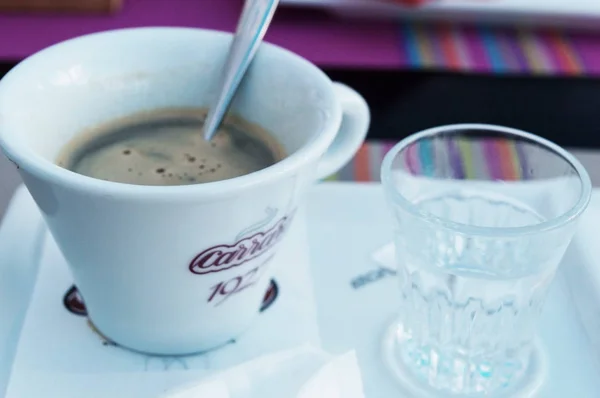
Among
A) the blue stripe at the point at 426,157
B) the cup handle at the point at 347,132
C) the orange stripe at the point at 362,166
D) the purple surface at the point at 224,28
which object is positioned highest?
the cup handle at the point at 347,132

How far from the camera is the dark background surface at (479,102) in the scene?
785mm

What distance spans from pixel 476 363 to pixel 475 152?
162mm

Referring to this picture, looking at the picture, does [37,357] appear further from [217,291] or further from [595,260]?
[595,260]

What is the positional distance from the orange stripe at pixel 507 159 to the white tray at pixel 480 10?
32 cm

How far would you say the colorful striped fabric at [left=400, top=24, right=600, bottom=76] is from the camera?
83cm

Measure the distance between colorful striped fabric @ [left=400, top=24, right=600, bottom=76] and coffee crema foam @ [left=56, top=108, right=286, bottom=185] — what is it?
0.35 meters

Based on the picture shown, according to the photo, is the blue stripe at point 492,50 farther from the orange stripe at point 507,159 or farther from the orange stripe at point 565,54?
the orange stripe at point 507,159

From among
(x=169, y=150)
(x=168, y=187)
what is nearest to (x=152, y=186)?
(x=168, y=187)

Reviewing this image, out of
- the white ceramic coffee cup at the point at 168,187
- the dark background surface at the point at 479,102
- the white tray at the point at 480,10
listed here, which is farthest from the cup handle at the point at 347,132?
the white tray at the point at 480,10

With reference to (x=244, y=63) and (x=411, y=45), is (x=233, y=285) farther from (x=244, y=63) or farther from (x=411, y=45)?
(x=411, y=45)

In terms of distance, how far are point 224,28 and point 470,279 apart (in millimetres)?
487

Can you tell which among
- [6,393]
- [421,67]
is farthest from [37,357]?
[421,67]

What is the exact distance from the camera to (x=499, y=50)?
0.86m

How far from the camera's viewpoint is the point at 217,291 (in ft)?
1.46
